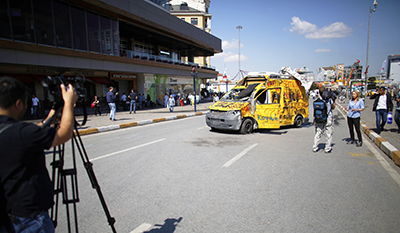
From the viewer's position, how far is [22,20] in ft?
46.9

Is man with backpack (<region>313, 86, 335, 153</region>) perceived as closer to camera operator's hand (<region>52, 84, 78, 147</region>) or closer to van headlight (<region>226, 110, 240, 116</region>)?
van headlight (<region>226, 110, 240, 116</region>)

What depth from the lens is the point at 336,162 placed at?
5.75 m

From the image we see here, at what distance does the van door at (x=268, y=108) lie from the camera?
9.50m

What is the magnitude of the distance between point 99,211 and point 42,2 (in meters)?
17.5

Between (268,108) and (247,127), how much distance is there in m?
1.27

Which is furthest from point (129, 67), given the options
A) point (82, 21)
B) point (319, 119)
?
point (319, 119)

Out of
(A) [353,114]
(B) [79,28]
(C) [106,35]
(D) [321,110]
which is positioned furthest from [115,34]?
(A) [353,114]

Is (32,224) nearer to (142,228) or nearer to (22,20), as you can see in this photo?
(142,228)

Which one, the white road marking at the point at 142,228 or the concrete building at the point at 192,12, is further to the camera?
the concrete building at the point at 192,12

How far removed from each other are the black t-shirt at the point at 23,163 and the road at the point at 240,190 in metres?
1.59

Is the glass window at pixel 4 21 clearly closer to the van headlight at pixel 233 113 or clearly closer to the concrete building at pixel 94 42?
the concrete building at pixel 94 42

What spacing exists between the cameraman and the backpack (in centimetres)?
635

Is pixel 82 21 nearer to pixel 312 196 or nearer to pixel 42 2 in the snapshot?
pixel 42 2

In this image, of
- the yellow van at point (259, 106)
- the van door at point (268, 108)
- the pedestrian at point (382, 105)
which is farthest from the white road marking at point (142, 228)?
the pedestrian at point (382, 105)
